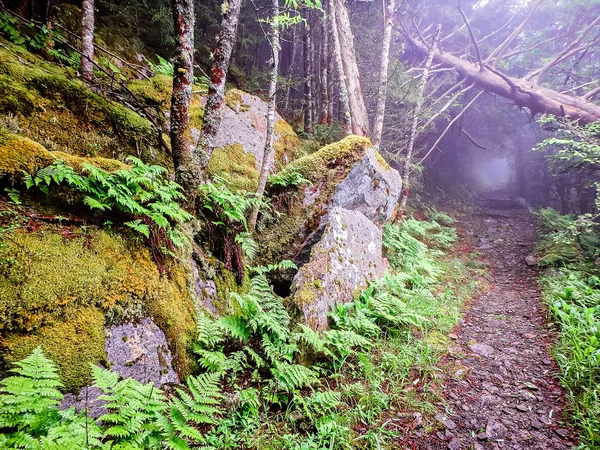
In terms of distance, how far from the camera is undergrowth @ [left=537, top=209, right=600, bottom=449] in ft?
10.0

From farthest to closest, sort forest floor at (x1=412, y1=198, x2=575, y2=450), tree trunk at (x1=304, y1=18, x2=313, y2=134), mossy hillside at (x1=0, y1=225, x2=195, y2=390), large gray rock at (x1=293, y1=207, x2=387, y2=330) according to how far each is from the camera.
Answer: tree trunk at (x1=304, y1=18, x2=313, y2=134), large gray rock at (x1=293, y1=207, x2=387, y2=330), forest floor at (x1=412, y1=198, x2=575, y2=450), mossy hillside at (x1=0, y1=225, x2=195, y2=390)

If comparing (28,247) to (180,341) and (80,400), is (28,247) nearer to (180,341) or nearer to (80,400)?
(80,400)

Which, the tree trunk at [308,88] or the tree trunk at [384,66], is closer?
the tree trunk at [384,66]

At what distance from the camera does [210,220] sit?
433cm

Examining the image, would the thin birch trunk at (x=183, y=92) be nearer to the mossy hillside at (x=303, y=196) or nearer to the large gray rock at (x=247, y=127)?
the mossy hillside at (x=303, y=196)

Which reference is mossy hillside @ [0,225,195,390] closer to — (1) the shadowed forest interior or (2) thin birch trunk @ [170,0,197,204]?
(1) the shadowed forest interior

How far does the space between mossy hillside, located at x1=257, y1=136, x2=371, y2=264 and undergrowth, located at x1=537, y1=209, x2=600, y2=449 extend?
4.25 m

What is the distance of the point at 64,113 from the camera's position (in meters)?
3.59

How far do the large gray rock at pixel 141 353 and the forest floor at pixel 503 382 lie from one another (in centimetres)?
265

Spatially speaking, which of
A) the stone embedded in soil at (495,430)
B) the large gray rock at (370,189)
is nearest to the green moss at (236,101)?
the large gray rock at (370,189)

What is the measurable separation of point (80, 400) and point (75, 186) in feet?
6.45

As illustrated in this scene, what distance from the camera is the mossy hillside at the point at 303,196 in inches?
209

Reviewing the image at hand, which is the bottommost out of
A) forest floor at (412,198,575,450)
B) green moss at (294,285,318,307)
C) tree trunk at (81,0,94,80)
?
forest floor at (412,198,575,450)

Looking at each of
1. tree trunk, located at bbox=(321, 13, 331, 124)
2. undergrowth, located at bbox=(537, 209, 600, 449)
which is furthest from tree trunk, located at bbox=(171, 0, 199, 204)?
tree trunk, located at bbox=(321, 13, 331, 124)
